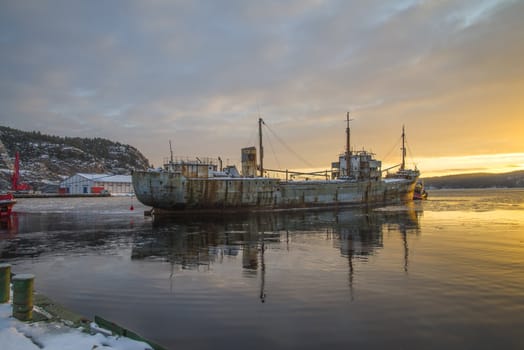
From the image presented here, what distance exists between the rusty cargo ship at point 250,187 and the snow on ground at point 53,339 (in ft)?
97.9

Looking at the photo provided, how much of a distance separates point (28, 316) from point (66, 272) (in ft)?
21.4

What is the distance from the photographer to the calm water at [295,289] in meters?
6.70

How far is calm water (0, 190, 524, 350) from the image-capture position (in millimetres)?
6703

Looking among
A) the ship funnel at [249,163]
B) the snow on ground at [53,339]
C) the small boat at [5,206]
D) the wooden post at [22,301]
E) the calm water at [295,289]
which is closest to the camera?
the snow on ground at [53,339]

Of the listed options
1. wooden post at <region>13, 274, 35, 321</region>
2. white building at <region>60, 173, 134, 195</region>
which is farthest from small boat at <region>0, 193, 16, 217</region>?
white building at <region>60, 173, 134, 195</region>

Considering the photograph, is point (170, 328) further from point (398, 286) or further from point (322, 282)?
point (398, 286)

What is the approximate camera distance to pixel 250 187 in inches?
1570

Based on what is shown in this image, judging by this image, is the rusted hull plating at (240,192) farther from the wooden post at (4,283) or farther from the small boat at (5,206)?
the wooden post at (4,283)

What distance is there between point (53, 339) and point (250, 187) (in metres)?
34.7

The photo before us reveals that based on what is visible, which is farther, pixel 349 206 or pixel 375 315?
pixel 349 206

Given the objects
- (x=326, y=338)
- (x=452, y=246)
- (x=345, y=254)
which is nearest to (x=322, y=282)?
(x=326, y=338)

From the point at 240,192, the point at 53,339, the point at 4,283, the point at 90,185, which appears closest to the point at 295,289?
the point at 53,339

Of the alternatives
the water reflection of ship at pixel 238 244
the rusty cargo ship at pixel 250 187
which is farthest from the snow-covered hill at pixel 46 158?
the water reflection of ship at pixel 238 244

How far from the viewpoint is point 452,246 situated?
16750 mm
